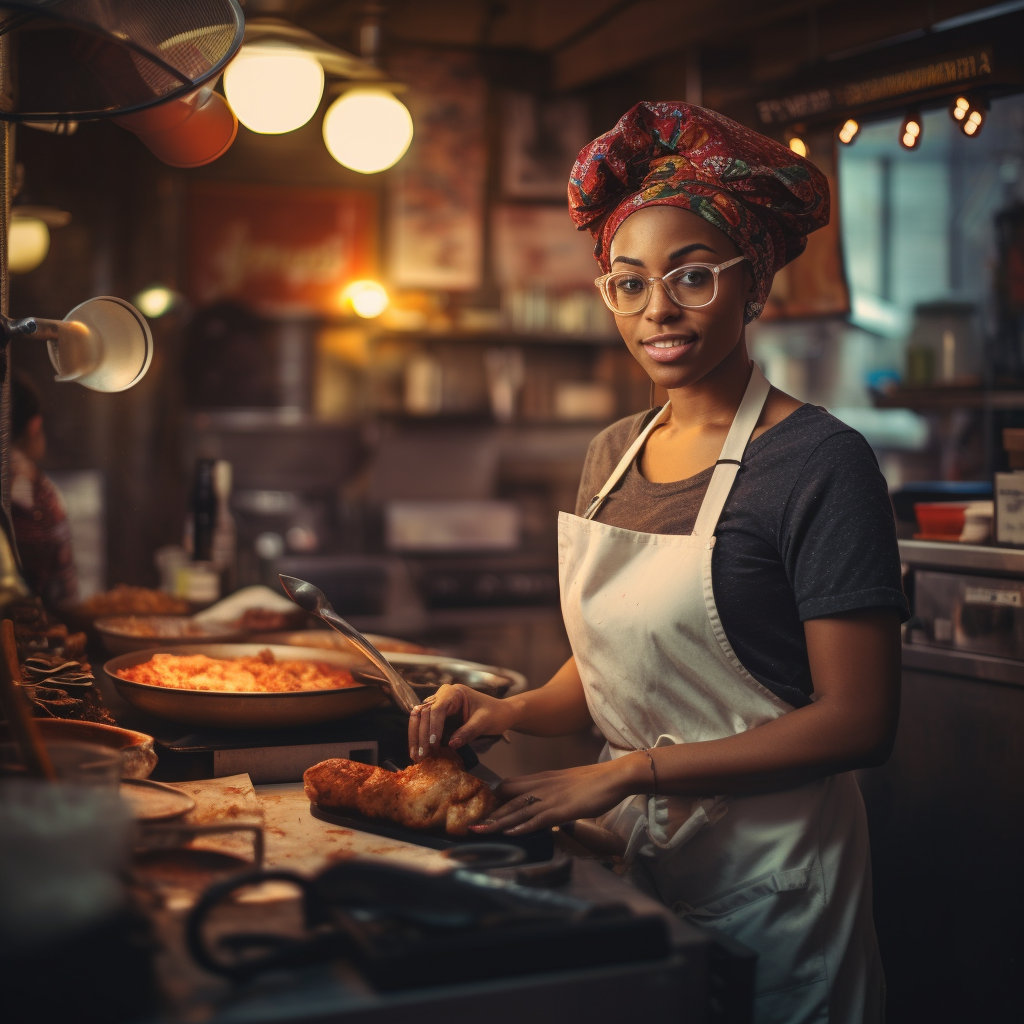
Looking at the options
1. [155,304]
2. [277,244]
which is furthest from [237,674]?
[277,244]

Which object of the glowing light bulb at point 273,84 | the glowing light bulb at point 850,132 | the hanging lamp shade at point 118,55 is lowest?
the hanging lamp shade at point 118,55

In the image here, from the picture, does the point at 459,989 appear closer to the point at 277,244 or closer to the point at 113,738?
the point at 113,738

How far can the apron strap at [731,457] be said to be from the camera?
1.51 m

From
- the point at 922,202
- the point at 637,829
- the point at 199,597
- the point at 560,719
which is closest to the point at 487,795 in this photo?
the point at 637,829

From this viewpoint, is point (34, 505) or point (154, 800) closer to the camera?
point (154, 800)

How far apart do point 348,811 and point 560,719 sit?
0.50 m

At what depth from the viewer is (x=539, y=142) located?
6434mm

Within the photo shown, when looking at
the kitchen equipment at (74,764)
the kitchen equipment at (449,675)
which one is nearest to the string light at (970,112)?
the kitchen equipment at (449,675)

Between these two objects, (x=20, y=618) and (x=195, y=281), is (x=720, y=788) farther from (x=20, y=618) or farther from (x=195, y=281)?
(x=195, y=281)

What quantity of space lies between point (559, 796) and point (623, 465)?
0.64 metres

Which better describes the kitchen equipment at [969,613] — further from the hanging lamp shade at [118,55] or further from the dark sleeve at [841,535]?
the hanging lamp shade at [118,55]

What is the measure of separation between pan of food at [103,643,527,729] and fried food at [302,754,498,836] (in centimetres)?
22

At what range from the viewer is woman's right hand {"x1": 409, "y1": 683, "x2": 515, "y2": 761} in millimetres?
1458

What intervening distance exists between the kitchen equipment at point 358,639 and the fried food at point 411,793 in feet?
0.42
